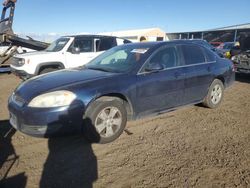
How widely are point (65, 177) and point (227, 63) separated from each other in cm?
493

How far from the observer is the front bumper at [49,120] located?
3.60 metres

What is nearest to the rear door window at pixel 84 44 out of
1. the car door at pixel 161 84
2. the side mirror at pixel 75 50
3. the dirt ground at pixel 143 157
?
the side mirror at pixel 75 50

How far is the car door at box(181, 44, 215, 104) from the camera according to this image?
5.14 metres

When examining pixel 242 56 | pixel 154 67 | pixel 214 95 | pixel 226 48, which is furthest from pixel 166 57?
pixel 226 48

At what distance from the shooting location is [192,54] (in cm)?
536

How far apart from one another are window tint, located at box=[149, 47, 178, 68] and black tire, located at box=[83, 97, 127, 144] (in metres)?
1.12

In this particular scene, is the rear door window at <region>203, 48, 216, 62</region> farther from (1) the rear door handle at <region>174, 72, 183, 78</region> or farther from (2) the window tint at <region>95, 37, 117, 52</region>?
(2) the window tint at <region>95, 37, 117, 52</region>

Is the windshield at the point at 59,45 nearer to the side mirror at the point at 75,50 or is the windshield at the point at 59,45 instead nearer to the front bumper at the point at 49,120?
the side mirror at the point at 75,50

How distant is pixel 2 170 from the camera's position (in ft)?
10.7

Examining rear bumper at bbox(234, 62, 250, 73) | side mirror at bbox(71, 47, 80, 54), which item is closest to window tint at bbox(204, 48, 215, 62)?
rear bumper at bbox(234, 62, 250, 73)

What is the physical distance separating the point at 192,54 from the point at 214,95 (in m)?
1.22

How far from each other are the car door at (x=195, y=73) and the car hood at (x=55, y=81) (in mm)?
1763

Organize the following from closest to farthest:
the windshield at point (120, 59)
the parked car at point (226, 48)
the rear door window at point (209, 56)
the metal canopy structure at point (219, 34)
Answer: the windshield at point (120, 59)
the rear door window at point (209, 56)
the parked car at point (226, 48)
the metal canopy structure at point (219, 34)

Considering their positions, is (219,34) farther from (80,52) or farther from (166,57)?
(166,57)
